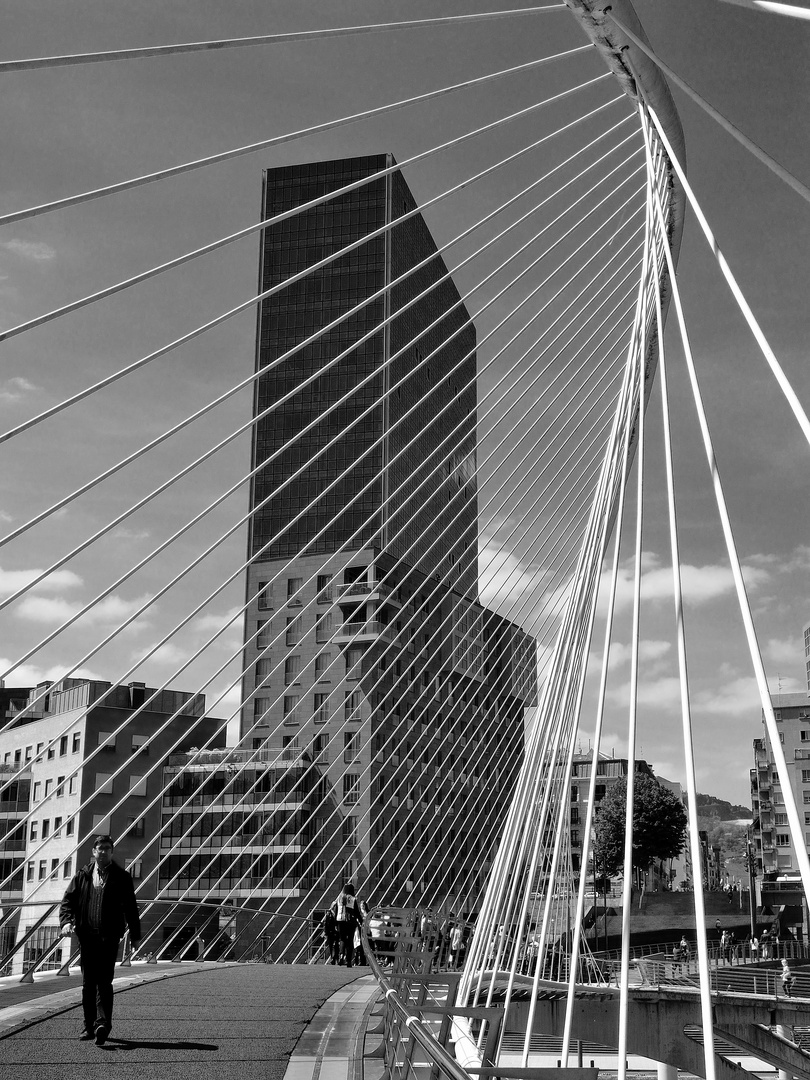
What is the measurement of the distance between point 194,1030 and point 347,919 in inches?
447

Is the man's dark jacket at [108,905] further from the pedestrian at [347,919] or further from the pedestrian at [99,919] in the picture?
the pedestrian at [347,919]

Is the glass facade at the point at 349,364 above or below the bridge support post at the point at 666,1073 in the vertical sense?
above

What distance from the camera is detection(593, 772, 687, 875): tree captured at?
238ft

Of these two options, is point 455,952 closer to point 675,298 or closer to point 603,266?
point 603,266

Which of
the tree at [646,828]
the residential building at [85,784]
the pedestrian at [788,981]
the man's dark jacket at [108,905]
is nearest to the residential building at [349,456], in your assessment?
the tree at [646,828]

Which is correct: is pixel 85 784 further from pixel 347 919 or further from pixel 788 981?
pixel 347 919

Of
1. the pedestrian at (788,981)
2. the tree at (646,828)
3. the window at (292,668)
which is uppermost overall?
the window at (292,668)

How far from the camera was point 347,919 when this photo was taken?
19.3 metres

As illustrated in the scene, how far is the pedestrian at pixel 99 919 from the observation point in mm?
7742

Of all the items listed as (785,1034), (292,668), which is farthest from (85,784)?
(785,1034)

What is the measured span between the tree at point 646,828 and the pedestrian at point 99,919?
6584cm

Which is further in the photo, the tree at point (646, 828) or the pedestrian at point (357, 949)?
the tree at point (646, 828)

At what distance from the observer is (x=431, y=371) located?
93875mm

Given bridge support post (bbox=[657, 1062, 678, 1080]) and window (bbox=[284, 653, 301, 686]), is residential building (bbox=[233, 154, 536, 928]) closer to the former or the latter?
window (bbox=[284, 653, 301, 686])
